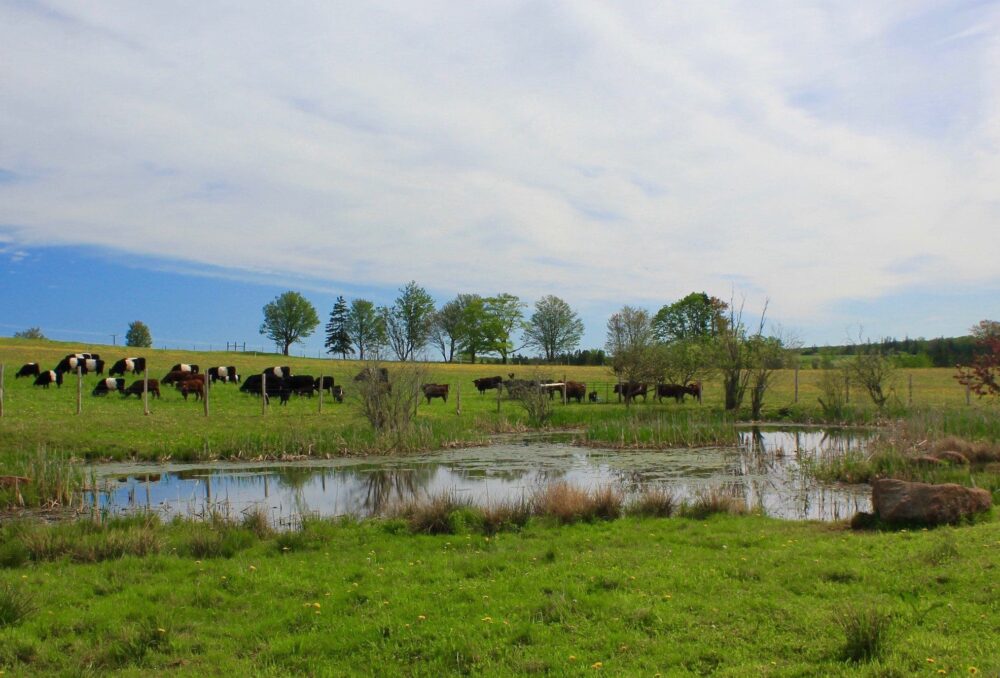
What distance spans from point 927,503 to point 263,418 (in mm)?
22674

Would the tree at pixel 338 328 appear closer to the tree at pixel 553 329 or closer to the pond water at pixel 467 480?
the tree at pixel 553 329

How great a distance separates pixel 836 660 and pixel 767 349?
31695mm

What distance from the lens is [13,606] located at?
7.35 m

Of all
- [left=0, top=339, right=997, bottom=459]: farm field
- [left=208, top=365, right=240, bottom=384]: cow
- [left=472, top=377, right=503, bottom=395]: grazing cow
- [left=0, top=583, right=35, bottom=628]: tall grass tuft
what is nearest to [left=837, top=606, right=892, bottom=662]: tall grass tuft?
[left=0, top=583, right=35, bottom=628]: tall grass tuft

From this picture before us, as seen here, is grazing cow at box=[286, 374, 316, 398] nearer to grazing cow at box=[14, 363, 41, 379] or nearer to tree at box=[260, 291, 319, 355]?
grazing cow at box=[14, 363, 41, 379]

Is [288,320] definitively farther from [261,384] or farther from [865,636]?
[865,636]

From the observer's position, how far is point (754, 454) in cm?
2303

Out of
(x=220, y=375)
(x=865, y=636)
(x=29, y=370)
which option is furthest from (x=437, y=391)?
(x=865, y=636)

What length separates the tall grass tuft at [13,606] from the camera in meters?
7.23

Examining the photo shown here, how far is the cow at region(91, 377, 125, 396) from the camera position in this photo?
32875 millimetres

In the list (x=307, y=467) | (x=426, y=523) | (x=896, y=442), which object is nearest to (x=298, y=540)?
(x=426, y=523)

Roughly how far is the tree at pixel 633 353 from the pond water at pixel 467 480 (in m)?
16.7

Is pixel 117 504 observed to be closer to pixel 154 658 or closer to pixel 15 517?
pixel 15 517

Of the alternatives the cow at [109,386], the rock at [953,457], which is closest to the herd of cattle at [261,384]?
the cow at [109,386]
